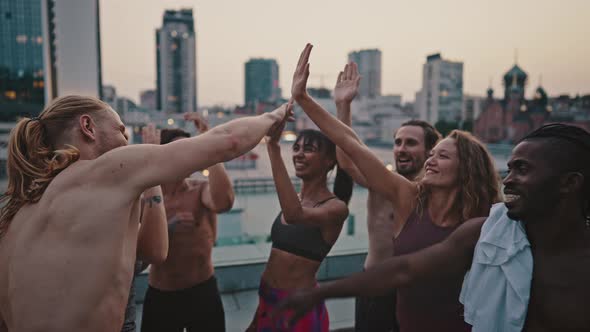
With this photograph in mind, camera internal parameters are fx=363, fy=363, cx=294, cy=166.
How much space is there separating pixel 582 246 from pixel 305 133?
1.47 metres

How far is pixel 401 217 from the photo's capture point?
1839mm

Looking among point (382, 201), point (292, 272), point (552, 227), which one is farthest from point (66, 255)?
point (382, 201)

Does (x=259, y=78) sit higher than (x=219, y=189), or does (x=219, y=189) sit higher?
(x=259, y=78)

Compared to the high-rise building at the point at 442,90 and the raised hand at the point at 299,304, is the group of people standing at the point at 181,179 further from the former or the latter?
the high-rise building at the point at 442,90

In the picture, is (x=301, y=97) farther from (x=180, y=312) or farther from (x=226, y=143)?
(x=180, y=312)

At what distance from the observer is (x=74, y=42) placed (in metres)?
4.18

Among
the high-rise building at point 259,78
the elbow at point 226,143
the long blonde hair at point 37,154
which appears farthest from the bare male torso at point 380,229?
the high-rise building at point 259,78

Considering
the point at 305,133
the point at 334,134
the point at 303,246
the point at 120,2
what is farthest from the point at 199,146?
the point at 120,2

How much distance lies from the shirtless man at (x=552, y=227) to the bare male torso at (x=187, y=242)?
1.63m

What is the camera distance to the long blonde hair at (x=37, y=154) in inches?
45.1

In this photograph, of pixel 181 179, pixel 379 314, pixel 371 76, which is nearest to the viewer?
pixel 181 179

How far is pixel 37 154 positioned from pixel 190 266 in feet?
4.40

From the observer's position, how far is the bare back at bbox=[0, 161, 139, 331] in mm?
1043

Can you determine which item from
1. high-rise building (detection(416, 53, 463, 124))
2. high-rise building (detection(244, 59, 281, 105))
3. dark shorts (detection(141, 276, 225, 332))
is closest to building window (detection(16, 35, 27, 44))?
dark shorts (detection(141, 276, 225, 332))
